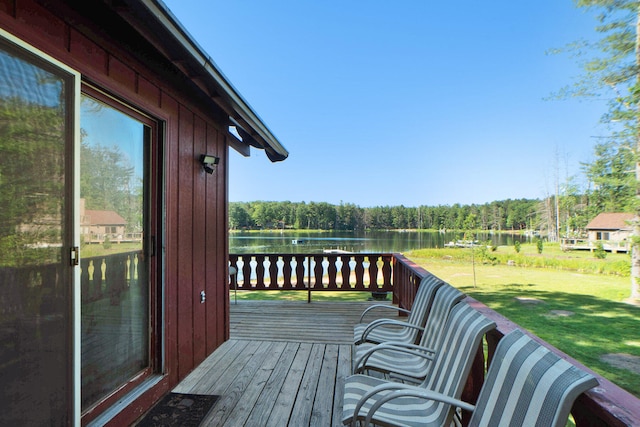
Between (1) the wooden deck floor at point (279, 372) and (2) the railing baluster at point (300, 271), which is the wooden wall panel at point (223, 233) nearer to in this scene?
(1) the wooden deck floor at point (279, 372)

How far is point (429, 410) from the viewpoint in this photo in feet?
5.26

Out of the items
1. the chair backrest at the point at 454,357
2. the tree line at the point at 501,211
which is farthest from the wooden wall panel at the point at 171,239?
the tree line at the point at 501,211

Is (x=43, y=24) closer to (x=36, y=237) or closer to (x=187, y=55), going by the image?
(x=187, y=55)

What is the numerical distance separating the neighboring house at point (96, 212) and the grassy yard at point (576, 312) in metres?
4.53

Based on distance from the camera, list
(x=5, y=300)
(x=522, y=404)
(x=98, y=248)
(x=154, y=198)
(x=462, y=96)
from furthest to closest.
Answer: (x=462, y=96), (x=154, y=198), (x=98, y=248), (x=5, y=300), (x=522, y=404)

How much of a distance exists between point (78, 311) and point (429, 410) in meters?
1.87

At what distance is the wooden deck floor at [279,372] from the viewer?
7.34ft

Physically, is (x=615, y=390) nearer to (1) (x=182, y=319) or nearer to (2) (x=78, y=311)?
(2) (x=78, y=311)

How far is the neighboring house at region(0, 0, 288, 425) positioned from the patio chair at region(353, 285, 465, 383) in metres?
1.56

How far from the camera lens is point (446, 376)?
163 cm

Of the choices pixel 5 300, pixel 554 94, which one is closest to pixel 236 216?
pixel 554 94

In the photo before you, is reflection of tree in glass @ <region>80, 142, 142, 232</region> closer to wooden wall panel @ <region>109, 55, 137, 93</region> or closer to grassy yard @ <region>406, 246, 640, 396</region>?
wooden wall panel @ <region>109, 55, 137, 93</region>

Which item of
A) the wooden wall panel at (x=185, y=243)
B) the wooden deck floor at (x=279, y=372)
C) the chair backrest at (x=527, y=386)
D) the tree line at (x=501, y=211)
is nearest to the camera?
the chair backrest at (x=527, y=386)

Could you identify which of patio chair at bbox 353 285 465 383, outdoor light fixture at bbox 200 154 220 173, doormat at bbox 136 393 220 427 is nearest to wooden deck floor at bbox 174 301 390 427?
doormat at bbox 136 393 220 427
